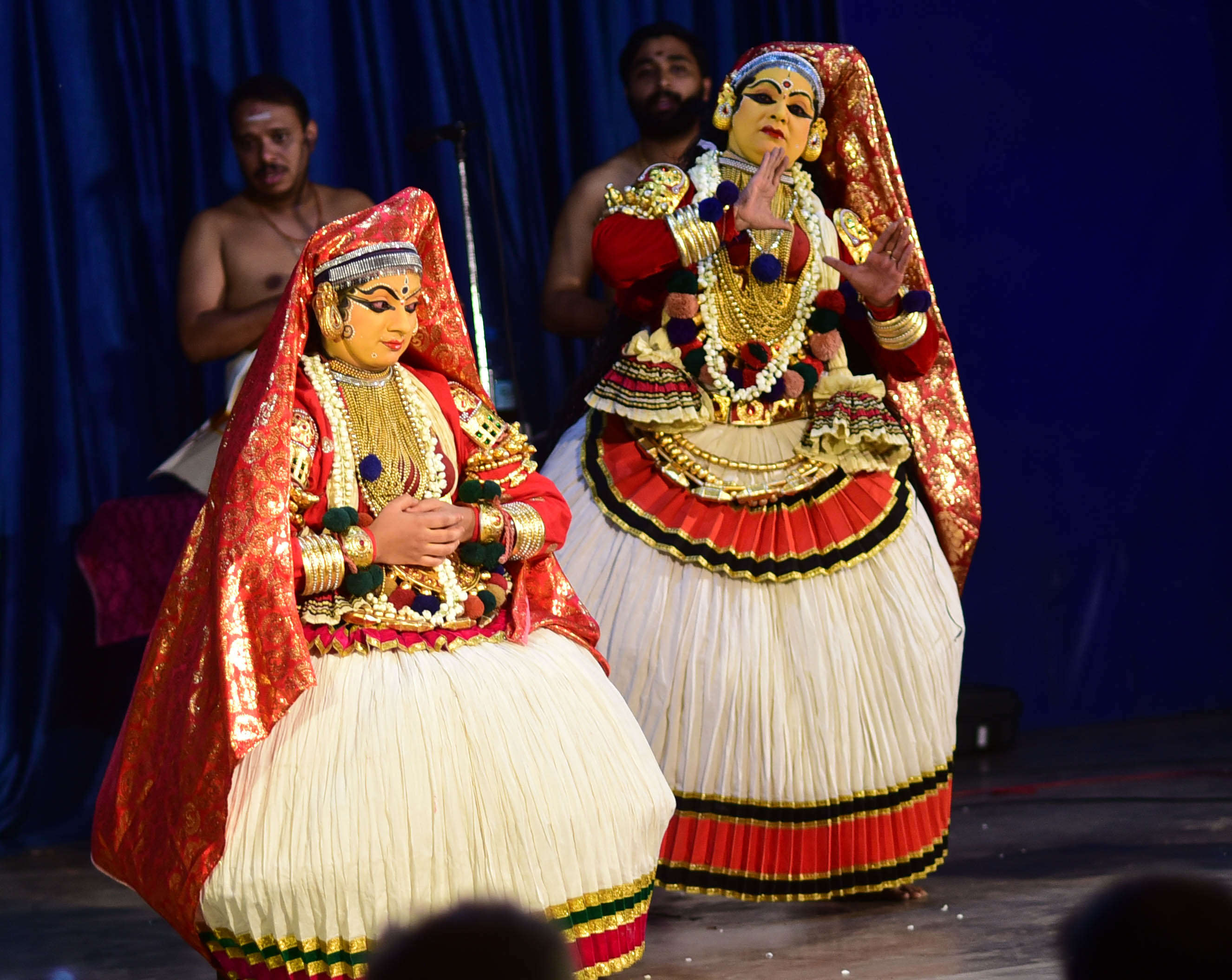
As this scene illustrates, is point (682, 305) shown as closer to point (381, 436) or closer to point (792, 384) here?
point (792, 384)

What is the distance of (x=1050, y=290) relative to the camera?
21.2ft

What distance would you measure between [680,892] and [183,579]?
1.76 meters

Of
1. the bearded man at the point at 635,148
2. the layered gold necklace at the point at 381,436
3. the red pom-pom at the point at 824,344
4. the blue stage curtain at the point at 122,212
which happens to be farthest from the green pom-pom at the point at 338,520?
the blue stage curtain at the point at 122,212

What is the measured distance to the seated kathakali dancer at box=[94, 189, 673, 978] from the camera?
9.60 ft

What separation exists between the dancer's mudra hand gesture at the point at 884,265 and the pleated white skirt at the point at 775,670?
2.25ft

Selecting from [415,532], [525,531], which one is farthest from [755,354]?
[415,532]

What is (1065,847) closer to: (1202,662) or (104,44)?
(1202,662)

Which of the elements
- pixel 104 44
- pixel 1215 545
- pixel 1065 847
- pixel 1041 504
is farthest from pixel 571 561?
pixel 1215 545

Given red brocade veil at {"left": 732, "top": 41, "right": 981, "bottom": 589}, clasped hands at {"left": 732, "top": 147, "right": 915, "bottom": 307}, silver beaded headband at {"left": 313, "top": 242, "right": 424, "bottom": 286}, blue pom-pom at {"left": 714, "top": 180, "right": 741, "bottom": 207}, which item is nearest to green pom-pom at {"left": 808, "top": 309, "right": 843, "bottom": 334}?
clasped hands at {"left": 732, "top": 147, "right": 915, "bottom": 307}

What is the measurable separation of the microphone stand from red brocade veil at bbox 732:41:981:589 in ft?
3.65

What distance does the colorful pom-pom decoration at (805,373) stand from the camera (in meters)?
4.20

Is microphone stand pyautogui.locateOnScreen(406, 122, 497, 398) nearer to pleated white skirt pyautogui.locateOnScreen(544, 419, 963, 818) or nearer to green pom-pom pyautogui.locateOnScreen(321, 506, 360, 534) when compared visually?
pleated white skirt pyautogui.locateOnScreen(544, 419, 963, 818)

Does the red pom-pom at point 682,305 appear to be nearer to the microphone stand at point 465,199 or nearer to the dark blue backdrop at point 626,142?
the microphone stand at point 465,199

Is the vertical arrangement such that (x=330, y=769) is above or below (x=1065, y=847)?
above
